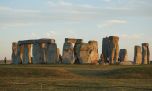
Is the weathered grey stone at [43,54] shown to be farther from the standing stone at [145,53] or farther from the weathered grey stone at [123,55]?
the standing stone at [145,53]

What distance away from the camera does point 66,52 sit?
68.2 m

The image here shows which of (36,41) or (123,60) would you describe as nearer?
(36,41)

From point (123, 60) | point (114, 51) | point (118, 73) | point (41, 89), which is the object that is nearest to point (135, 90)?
point (41, 89)

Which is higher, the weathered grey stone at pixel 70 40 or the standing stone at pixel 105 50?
the weathered grey stone at pixel 70 40

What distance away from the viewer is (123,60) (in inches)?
3076

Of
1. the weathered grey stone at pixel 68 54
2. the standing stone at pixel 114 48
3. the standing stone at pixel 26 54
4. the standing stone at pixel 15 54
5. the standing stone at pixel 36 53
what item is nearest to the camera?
the weathered grey stone at pixel 68 54

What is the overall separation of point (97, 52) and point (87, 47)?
3.01 metres

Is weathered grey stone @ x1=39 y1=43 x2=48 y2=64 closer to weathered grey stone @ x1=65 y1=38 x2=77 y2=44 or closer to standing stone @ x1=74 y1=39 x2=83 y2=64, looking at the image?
weathered grey stone @ x1=65 y1=38 x2=77 y2=44

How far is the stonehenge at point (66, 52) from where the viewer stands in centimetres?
6806

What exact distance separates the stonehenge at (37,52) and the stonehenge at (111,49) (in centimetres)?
1091

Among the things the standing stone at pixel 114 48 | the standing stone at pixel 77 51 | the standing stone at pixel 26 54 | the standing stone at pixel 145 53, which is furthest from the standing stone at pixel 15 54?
the standing stone at pixel 145 53

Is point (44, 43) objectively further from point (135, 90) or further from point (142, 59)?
point (135, 90)

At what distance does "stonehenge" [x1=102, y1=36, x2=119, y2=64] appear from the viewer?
73000mm

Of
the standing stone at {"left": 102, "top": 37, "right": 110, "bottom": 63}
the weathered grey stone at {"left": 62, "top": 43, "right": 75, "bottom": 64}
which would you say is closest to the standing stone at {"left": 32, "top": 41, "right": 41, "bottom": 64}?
the weathered grey stone at {"left": 62, "top": 43, "right": 75, "bottom": 64}
